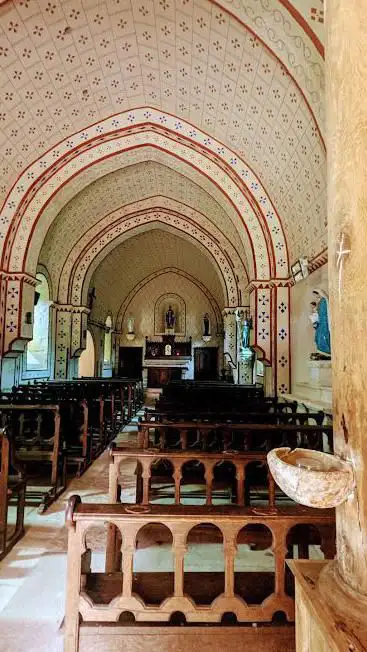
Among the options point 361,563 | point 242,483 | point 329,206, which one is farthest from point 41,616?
point 329,206

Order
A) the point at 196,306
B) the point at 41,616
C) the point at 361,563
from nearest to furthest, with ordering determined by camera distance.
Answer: the point at 361,563 → the point at 41,616 → the point at 196,306

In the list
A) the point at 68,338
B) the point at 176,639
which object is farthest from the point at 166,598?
the point at 68,338

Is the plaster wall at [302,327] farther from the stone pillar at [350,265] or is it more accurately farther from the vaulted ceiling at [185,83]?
the stone pillar at [350,265]

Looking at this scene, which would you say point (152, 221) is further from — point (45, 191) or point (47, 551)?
point (47, 551)

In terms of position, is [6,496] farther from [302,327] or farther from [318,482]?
[302,327]

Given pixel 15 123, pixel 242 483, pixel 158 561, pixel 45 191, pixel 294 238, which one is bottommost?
pixel 158 561

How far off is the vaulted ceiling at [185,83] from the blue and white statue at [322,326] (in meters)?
1.03

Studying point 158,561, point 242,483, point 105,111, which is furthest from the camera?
point 105,111

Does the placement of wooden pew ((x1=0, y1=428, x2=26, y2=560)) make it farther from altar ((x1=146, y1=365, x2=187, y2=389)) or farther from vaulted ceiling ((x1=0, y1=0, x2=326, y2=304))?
altar ((x1=146, y1=365, x2=187, y2=389))

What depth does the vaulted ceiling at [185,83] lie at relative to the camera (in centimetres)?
585

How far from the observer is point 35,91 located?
7.50 metres

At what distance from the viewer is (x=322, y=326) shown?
684 centimetres

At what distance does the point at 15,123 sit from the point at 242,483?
8025mm

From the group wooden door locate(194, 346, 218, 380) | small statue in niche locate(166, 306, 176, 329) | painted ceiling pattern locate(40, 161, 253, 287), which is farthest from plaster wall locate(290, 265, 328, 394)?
small statue in niche locate(166, 306, 176, 329)
